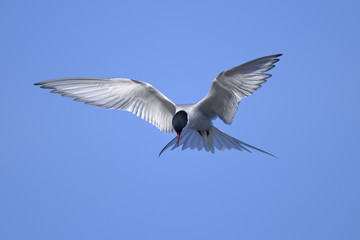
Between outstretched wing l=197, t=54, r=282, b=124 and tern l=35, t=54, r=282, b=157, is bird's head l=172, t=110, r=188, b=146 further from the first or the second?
outstretched wing l=197, t=54, r=282, b=124

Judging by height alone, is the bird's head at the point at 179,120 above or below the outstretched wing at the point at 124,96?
below

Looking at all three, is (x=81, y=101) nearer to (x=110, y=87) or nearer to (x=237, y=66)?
(x=110, y=87)

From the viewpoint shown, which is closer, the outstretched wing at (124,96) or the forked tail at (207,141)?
the outstretched wing at (124,96)

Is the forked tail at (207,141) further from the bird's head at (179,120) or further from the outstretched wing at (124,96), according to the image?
the bird's head at (179,120)

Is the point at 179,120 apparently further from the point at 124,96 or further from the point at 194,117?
the point at 124,96

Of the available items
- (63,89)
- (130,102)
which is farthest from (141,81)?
(63,89)

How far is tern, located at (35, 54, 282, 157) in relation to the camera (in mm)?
2512

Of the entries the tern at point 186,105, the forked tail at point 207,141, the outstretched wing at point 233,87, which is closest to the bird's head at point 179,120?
the tern at point 186,105

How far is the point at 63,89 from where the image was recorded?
2711mm

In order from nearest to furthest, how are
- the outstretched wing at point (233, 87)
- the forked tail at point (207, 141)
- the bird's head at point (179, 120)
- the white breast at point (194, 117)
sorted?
the outstretched wing at point (233, 87) → the bird's head at point (179, 120) → the white breast at point (194, 117) → the forked tail at point (207, 141)

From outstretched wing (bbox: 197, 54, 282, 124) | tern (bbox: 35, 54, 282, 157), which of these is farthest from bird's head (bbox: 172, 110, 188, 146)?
outstretched wing (bbox: 197, 54, 282, 124)

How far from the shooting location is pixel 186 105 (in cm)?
292

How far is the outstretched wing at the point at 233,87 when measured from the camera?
7.96ft

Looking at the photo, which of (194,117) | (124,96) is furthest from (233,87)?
(124,96)
